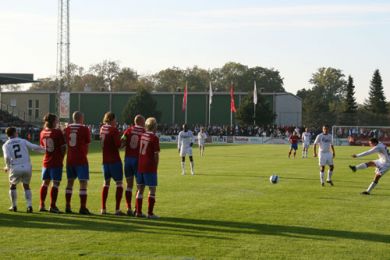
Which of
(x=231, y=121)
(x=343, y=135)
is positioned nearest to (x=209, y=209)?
(x=343, y=135)

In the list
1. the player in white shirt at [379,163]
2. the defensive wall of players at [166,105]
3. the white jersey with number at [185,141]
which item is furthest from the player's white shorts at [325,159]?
the defensive wall of players at [166,105]

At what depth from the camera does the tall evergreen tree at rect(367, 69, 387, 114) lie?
111m

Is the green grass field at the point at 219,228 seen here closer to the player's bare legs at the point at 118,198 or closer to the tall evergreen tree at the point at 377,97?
the player's bare legs at the point at 118,198

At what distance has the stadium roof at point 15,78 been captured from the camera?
67250 mm

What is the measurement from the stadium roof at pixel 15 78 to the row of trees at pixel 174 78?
58.7 metres

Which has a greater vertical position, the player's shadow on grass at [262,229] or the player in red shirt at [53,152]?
the player in red shirt at [53,152]

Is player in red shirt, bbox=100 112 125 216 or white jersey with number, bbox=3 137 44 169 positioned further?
white jersey with number, bbox=3 137 44 169

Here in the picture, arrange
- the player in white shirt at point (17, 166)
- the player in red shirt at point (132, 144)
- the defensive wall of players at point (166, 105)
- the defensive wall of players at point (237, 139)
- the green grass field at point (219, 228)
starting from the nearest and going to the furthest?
the green grass field at point (219, 228) < the player in red shirt at point (132, 144) < the player in white shirt at point (17, 166) < the defensive wall of players at point (237, 139) < the defensive wall of players at point (166, 105)

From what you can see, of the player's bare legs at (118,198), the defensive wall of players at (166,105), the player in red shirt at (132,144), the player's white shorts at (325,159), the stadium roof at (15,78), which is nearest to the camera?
the player in red shirt at (132,144)

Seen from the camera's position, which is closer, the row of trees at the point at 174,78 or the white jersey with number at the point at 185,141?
the white jersey with number at the point at 185,141

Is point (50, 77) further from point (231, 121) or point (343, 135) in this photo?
point (343, 135)

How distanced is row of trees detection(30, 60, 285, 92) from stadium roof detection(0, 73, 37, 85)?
5867 cm

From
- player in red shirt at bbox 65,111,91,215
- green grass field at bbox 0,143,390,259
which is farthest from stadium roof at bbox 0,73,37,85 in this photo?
player in red shirt at bbox 65,111,91,215

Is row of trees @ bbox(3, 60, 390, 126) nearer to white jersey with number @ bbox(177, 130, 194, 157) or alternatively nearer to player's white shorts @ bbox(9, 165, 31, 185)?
white jersey with number @ bbox(177, 130, 194, 157)
